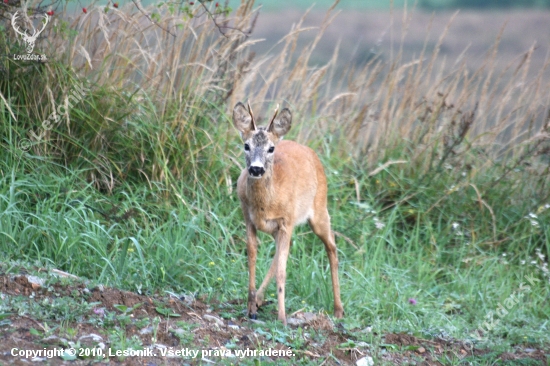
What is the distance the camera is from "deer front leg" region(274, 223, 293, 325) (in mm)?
4973

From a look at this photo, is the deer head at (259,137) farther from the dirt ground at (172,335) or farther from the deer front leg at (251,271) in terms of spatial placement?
the dirt ground at (172,335)

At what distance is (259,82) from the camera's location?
25.3 feet

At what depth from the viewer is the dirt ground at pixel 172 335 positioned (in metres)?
3.78

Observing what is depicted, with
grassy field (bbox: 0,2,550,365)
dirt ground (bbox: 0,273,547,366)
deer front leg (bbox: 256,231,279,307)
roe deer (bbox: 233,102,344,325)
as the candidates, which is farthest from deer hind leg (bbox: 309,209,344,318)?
dirt ground (bbox: 0,273,547,366)

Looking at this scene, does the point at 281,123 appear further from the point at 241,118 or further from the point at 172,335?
the point at 172,335

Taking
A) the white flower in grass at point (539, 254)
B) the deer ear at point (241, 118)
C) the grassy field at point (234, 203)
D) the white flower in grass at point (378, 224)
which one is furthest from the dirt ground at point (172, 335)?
the white flower in grass at point (539, 254)

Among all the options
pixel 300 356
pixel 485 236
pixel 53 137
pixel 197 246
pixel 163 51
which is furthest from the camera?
pixel 485 236

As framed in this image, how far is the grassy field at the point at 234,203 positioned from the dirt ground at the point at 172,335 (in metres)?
0.02

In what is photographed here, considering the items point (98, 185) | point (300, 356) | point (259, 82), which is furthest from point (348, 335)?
point (259, 82)

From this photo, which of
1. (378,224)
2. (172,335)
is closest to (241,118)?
(172,335)

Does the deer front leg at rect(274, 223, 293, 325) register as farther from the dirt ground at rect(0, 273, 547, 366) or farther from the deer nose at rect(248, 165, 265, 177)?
the deer nose at rect(248, 165, 265, 177)

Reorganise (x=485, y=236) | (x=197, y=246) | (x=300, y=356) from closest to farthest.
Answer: (x=300, y=356), (x=197, y=246), (x=485, y=236)

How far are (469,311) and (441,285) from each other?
453 millimetres

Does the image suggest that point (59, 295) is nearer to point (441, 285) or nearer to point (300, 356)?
point (300, 356)
